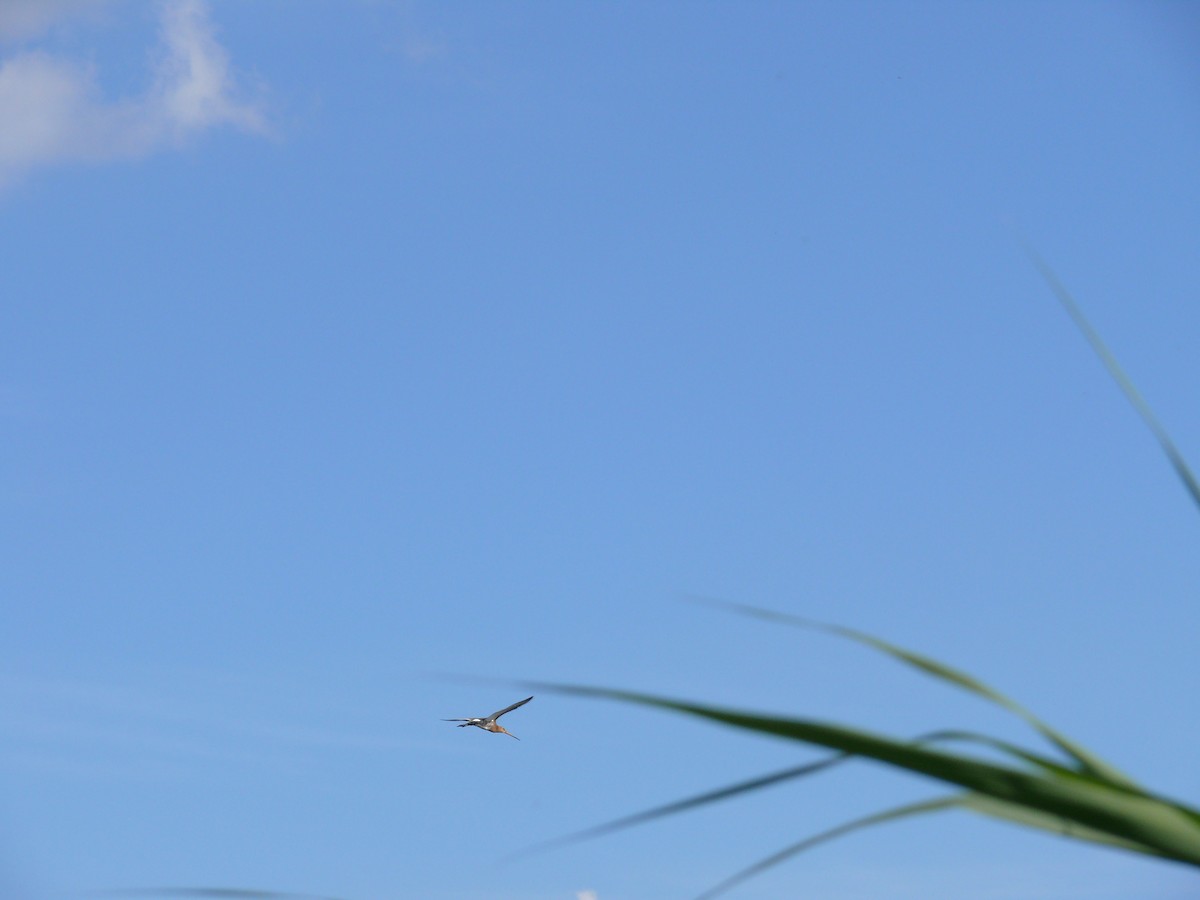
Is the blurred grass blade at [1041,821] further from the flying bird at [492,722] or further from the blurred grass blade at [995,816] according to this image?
the flying bird at [492,722]

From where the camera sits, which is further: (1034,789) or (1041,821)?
(1041,821)

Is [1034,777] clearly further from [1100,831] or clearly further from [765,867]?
[765,867]

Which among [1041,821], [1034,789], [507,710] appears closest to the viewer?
[1034,789]

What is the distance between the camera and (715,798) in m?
2.62

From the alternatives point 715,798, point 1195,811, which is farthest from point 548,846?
point 1195,811

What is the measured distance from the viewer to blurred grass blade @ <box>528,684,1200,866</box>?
2.39 meters

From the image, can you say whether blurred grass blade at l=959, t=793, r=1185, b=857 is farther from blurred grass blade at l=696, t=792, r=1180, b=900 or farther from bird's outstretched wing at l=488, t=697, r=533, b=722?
bird's outstretched wing at l=488, t=697, r=533, b=722

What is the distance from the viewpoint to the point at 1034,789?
7.99 ft

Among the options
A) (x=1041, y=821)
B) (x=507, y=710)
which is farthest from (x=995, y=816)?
(x=507, y=710)

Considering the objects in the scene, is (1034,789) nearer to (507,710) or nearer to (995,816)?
(995,816)

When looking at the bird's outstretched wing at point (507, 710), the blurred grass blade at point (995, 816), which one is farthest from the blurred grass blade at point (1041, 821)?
the bird's outstretched wing at point (507, 710)

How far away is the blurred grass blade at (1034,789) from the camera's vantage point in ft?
7.83

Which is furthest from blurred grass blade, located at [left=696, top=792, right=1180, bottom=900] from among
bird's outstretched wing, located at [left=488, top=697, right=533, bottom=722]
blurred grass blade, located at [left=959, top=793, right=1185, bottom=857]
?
bird's outstretched wing, located at [left=488, top=697, right=533, bottom=722]

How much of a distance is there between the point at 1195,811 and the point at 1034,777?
12.5 inches
